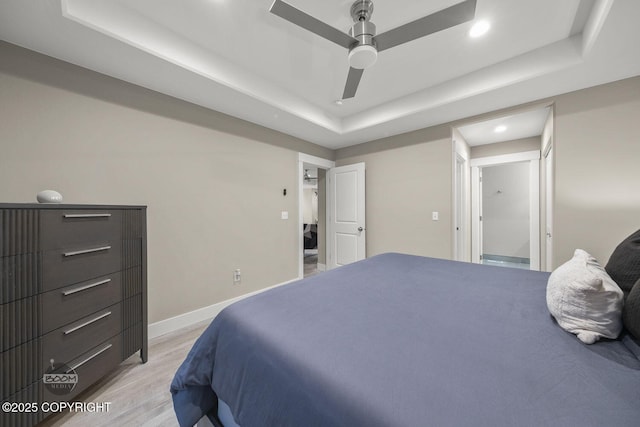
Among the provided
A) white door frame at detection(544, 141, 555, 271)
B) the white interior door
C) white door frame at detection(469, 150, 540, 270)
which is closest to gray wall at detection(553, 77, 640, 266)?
white door frame at detection(544, 141, 555, 271)

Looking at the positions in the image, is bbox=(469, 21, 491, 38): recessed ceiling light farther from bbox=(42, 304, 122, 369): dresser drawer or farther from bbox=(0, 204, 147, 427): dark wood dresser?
bbox=(42, 304, 122, 369): dresser drawer

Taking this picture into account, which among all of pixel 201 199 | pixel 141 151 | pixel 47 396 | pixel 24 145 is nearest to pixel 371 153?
pixel 201 199

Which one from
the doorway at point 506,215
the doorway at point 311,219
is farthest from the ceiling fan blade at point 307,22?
the doorway at point 506,215

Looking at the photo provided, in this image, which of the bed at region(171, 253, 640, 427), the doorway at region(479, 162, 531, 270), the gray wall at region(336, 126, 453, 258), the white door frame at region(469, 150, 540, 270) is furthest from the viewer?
the doorway at region(479, 162, 531, 270)

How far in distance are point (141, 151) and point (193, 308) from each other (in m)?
1.68

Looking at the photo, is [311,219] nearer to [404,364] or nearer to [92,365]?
[92,365]

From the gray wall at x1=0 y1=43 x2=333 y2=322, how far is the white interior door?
38.7 inches

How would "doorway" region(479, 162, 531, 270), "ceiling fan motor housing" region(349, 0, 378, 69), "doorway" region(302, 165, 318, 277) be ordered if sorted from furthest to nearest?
"doorway" region(479, 162, 531, 270)
"doorway" region(302, 165, 318, 277)
"ceiling fan motor housing" region(349, 0, 378, 69)

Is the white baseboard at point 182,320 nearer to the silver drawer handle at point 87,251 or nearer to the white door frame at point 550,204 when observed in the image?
the silver drawer handle at point 87,251

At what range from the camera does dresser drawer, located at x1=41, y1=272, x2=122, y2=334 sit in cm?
124

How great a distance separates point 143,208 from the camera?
181cm

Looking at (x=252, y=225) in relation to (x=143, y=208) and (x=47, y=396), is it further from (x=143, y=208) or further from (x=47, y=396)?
(x=47, y=396)

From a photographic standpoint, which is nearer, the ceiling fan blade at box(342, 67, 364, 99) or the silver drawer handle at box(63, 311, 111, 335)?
the silver drawer handle at box(63, 311, 111, 335)

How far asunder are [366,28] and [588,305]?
1887 mm
